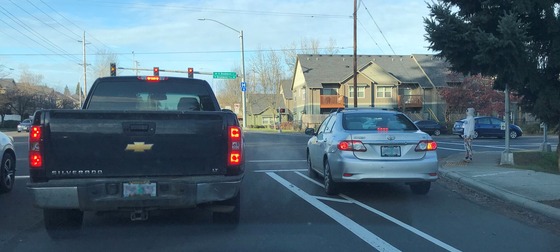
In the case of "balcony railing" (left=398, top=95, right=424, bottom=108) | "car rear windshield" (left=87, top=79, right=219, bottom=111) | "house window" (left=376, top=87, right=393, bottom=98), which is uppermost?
"house window" (left=376, top=87, right=393, bottom=98)

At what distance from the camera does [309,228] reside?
22.0 feet

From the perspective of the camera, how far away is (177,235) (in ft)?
20.6

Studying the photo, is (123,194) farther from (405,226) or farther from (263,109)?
(263,109)

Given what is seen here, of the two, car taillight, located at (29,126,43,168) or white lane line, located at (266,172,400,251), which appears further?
white lane line, located at (266,172,400,251)

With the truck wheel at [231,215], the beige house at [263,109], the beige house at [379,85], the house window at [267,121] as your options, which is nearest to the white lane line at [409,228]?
the truck wheel at [231,215]

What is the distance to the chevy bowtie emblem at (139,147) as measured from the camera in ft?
18.1

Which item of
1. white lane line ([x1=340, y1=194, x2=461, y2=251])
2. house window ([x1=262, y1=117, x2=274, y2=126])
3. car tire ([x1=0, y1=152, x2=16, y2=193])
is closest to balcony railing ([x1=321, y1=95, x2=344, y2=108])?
house window ([x1=262, y1=117, x2=274, y2=126])

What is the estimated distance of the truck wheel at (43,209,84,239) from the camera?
6.18 m

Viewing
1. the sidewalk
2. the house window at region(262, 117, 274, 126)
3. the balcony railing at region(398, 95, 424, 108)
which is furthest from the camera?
the house window at region(262, 117, 274, 126)

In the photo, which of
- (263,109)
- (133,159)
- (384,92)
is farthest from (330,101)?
(133,159)

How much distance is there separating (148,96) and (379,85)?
48738 millimetres

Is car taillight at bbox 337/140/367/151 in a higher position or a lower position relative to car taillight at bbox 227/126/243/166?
lower

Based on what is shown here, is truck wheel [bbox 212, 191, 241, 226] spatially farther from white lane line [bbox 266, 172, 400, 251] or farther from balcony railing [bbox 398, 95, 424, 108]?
balcony railing [bbox 398, 95, 424, 108]

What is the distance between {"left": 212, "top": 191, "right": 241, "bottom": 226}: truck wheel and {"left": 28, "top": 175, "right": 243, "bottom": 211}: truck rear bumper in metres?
0.52
